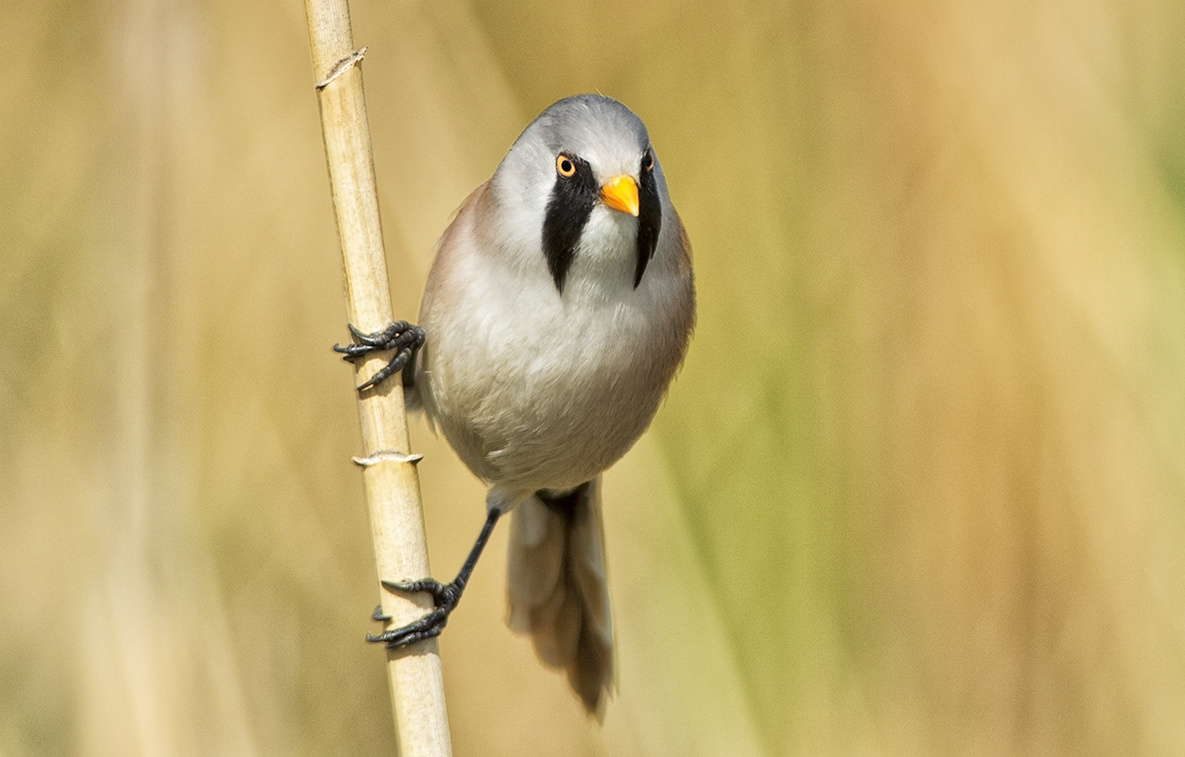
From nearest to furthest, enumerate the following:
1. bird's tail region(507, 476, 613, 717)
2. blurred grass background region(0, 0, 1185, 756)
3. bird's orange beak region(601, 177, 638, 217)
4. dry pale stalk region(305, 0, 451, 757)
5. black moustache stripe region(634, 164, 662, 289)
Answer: dry pale stalk region(305, 0, 451, 757) < bird's orange beak region(601, 177, 638, 217) < black moustache stripe region(634, 164, 662, 289) < blurred grass background region(0, 0, 1185, 756) < bird's tail region(507, 476, 613, 717)

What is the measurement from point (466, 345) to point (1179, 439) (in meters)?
1.84

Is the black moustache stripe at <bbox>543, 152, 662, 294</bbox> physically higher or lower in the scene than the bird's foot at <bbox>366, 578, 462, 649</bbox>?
higher

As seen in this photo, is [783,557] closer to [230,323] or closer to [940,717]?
[940,717]

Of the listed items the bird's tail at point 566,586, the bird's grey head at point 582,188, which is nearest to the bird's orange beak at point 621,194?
the bird's grey head at point 582,188

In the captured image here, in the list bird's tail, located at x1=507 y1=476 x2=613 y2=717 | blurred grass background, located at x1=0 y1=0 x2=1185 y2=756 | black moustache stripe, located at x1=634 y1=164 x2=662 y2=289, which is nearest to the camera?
black moustache stripe, located at x1=634 y1=164 x2=662 y2=289

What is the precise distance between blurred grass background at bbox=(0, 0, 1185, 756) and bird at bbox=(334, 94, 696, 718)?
44 cm

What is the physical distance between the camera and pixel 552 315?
6.61ft

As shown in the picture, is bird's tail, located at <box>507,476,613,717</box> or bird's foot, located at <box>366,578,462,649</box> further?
bird's tail, located at <box>507,476,613,717</box>

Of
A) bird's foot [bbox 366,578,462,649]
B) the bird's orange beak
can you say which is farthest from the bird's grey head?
bird's foot [bbox 366,578,462,649]

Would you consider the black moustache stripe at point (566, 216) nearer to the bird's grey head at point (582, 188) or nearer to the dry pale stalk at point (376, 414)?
the bird's grey head at point (582, 188)

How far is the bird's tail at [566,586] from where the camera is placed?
108 inches

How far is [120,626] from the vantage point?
7.30 ft

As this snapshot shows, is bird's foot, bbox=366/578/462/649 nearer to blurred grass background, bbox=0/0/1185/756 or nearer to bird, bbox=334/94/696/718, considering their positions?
bird, bbox=334/94/696/718

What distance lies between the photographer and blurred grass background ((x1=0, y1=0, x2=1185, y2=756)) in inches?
94.7
